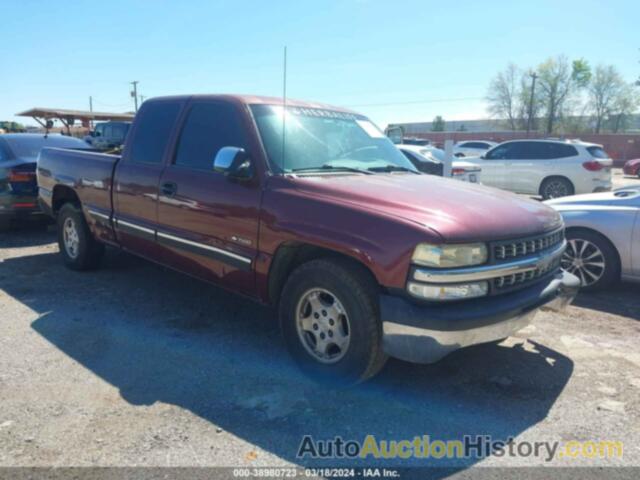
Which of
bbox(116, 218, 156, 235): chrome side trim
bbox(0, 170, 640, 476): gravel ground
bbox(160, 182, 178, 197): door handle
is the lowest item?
bbox(0, 170, 640, 476): gravel ground

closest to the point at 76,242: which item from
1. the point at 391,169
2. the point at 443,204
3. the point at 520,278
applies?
the point at 391,169

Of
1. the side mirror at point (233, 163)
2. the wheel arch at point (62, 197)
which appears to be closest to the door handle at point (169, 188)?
the side mirror at point (233, 163)

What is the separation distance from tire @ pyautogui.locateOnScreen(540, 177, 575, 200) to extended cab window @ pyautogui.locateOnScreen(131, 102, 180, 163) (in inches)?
433

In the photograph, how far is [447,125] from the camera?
3529 inches

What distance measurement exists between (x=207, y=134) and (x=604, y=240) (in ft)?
13.9

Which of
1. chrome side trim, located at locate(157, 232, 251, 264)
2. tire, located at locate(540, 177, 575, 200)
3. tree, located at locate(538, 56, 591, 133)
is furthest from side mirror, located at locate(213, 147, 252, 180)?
tree, located at locate(538, 56, 591, 133)

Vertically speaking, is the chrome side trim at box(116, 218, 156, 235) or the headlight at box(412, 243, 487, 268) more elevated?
the headlight at box(412, 243, 487, 268)

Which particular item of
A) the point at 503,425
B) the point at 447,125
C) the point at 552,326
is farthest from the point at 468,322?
the point at 447,125

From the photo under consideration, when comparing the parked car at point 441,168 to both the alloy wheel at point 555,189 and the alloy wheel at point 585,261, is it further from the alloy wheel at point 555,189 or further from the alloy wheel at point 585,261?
the alloy wheel at point 585,261

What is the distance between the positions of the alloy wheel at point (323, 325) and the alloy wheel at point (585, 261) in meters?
3.51

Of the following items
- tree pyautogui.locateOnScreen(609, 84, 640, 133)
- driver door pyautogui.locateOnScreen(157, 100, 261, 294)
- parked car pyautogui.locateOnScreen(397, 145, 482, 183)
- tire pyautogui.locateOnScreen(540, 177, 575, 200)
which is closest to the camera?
driver door pyautogui.locateOnScreen(157, 100, 261, 294)

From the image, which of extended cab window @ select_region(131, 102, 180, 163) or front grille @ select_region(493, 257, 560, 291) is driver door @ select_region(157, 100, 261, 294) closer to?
extended cab window @ select_region(131, 102, 180, 163)

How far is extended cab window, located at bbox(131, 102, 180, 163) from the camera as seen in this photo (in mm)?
4688

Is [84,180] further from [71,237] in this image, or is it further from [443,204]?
[443,204]
